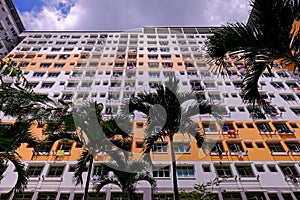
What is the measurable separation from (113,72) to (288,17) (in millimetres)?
30052

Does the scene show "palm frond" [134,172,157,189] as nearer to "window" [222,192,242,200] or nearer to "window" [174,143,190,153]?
"window" [222,192,242,200]

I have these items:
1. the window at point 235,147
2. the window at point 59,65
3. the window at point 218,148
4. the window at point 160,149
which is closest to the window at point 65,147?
the window at point 160,149

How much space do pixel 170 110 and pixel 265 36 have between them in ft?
14.5

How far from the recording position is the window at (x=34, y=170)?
19706mm

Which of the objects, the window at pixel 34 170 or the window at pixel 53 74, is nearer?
the window at pixel 34 170

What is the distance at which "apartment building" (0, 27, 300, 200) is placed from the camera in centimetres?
1866

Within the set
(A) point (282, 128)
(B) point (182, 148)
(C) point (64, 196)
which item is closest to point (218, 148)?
(B) point (182, 148)

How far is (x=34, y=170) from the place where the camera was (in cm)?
2009

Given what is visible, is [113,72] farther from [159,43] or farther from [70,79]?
[159,43]

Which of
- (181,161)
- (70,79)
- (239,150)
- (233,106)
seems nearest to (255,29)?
(181,161)

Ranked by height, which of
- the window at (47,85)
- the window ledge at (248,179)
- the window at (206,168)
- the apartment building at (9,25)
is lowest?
the window ledge at (248,179)

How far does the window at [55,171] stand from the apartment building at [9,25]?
27.0m

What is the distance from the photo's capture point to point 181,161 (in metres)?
20.5

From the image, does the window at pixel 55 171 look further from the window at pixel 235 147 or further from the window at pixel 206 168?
the window at pixel 235 147
